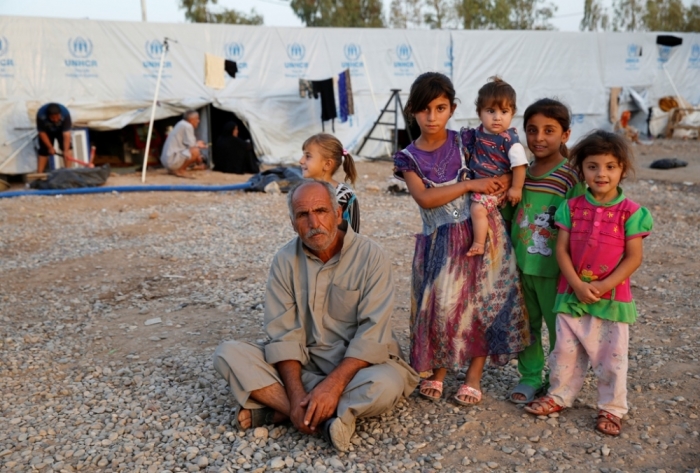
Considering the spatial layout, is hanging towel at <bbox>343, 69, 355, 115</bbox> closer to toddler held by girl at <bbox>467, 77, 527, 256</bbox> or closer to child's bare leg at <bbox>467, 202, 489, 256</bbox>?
toddler held by girl at <bbox>467, 77, 527, 256</bbox>

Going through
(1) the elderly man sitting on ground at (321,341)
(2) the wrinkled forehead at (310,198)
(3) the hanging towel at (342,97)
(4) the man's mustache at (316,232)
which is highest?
(3) the hanging towel at (342,97)

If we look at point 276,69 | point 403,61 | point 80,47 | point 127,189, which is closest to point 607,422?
point 127,189

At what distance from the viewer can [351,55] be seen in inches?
577

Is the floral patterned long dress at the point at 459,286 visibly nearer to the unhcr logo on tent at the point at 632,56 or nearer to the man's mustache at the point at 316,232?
the man's mustache at the point at 316,232

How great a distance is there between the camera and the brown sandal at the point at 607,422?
2734mm

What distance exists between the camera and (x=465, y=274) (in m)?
3.00

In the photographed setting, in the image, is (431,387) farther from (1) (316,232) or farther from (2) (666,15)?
(2) (666,15)

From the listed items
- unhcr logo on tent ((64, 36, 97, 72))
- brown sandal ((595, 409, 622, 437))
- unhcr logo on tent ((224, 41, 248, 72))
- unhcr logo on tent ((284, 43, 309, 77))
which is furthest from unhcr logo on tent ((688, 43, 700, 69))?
brown sandal ((595, 409, 622, 437))

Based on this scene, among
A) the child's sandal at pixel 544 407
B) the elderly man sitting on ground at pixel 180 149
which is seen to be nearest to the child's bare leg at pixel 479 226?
the child's sandal at pixel 544 407

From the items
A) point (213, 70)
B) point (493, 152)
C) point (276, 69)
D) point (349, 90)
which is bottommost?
point (493, 152)

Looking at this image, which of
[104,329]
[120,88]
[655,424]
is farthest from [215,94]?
[655,424]

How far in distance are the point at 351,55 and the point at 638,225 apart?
12.7 meters

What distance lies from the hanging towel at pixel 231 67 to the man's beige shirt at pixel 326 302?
11237 mm

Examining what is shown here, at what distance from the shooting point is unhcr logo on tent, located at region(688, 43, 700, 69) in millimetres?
18891
